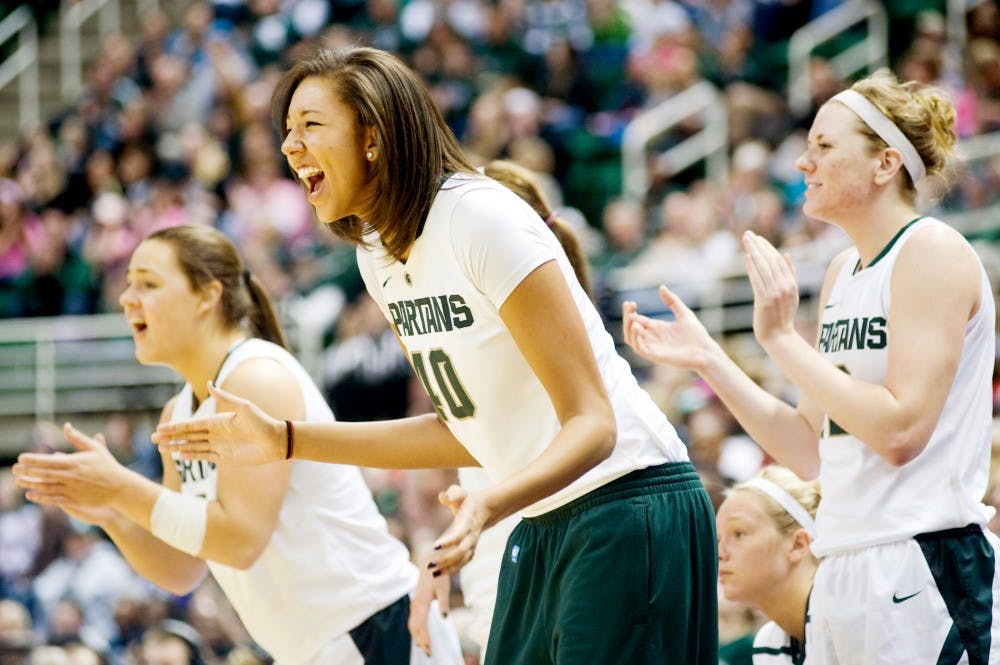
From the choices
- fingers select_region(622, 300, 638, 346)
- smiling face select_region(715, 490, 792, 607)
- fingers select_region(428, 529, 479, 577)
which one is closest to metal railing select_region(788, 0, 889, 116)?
smiling face select_region(715, 490, 792, 607)

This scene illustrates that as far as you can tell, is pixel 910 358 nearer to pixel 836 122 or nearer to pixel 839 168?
pixel 839 168

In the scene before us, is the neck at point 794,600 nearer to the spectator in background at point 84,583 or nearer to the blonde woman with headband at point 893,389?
the blonde woman with headband at point 893,389

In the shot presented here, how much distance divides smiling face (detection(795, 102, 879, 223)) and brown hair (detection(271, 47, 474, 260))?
2.94 feet

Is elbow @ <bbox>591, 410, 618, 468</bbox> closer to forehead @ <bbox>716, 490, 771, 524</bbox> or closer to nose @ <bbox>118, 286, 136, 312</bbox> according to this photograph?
forehead @ <bbox>716, 490, 771, 524</bbox>

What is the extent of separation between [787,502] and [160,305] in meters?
1.84

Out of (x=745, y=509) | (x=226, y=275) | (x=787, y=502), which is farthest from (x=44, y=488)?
(x=787, y=502)

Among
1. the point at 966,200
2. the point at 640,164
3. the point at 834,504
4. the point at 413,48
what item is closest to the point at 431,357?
the point at 834,504

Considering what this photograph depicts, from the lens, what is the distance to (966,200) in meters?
8.44

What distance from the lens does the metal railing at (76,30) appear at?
1527 centimetres

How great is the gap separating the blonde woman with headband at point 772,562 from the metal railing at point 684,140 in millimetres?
6646

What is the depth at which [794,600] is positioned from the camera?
3.92 meters

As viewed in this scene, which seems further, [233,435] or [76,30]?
[76,30]

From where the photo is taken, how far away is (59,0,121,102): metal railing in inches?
601

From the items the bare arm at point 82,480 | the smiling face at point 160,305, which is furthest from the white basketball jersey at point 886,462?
the smiling face at point 160,305
